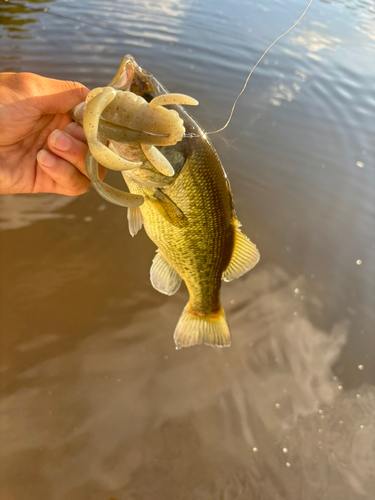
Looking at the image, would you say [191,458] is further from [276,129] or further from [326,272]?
[276,129]

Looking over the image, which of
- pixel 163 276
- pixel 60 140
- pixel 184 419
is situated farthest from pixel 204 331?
pixel 60 140

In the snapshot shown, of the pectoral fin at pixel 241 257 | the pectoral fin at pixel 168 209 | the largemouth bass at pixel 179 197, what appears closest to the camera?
the largemouth bass at pixel 179 197

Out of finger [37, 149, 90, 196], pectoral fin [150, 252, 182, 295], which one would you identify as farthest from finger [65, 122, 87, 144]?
pectoral fin [150, 252, 182, 295]

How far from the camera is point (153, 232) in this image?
1777 millimetres

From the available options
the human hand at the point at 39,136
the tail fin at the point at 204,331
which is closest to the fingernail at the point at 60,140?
the human hand at the point at 39,136

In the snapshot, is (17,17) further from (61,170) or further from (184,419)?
(184,419)

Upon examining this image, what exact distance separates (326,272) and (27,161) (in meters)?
2.81

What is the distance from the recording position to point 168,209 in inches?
60.5

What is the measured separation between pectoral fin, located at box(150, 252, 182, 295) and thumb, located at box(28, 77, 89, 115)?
1.01 m

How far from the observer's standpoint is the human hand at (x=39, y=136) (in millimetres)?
1562

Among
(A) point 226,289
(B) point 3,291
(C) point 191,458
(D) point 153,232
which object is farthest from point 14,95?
(C) point 191,458

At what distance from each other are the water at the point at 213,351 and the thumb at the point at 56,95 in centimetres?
158

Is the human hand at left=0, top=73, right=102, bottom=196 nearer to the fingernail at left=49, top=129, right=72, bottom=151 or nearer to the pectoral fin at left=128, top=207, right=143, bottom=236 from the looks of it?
the fingernail at left=49, top=129, right=72, bottom=151

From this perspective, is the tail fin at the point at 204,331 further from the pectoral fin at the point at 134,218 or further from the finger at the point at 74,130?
the finger at the point at 74,130
